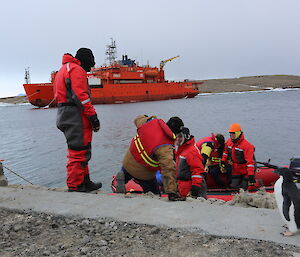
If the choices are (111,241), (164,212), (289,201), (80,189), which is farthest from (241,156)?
(111,241)

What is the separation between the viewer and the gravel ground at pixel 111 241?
7.03 ft

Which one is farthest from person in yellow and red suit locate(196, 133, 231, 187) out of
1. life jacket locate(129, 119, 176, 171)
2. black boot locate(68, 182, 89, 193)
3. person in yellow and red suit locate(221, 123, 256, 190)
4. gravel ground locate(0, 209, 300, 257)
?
gravel ground locate(0, 209, 300, 257)

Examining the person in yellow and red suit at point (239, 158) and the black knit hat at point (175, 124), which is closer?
the black knit hat at point (175, 124)

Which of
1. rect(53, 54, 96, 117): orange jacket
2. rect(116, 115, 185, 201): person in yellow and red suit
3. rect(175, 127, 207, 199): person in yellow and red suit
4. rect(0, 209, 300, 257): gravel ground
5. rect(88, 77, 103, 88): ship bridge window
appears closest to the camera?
rect(0, 209, 300, 257): gravel ground

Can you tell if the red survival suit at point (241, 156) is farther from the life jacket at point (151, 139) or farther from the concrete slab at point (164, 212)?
the concrete slab at point (164, 212)

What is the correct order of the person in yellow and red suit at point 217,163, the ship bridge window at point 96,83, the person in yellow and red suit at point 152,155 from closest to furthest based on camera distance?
the person in yellow and red suit at point 152,155 < the person in yellow and red suit at point 217,163 < the ship bridge window at point 96,83

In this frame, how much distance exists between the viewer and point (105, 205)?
3162mm

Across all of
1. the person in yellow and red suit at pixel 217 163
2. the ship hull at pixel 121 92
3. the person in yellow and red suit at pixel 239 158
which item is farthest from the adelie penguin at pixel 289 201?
the ship hull at pixel 121 92

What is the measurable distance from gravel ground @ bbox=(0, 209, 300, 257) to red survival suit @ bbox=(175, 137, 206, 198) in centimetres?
171

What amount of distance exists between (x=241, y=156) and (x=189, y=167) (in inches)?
84.6

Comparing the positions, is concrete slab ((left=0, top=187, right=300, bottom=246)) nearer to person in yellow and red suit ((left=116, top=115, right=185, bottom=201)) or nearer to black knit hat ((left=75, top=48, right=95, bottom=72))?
person in yellow and red suit ((left=116, top=115, right=185, bottom=201))

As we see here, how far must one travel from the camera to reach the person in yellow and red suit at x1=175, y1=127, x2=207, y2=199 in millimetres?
4156

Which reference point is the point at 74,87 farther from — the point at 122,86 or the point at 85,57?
the point at 122,86

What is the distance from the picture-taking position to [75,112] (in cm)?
386
